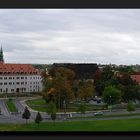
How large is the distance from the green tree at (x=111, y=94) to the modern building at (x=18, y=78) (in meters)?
0.77

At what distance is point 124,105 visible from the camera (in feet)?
11.4

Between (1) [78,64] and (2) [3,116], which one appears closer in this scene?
(1) [78,64]

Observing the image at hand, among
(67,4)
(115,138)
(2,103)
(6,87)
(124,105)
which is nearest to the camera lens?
(67,4)

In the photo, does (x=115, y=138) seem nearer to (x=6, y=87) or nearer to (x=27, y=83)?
(x=6, y=87)

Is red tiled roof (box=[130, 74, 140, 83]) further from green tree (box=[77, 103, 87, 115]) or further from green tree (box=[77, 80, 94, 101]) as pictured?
green tree (box=[77, 103, 87, 115])

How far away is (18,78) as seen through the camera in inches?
133

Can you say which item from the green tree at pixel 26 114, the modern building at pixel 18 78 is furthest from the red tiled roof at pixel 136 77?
the green tree at pixel 26 114

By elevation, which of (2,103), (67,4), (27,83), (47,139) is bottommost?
(47,139)

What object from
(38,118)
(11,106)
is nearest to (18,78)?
(11,106)

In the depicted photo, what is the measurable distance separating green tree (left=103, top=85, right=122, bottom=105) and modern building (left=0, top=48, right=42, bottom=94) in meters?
0.77

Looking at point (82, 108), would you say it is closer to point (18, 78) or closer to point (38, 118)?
point (38, 118)

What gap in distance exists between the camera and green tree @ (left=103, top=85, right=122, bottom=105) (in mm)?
3209

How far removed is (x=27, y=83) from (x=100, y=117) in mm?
937

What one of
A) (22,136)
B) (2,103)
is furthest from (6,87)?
(22,136)
